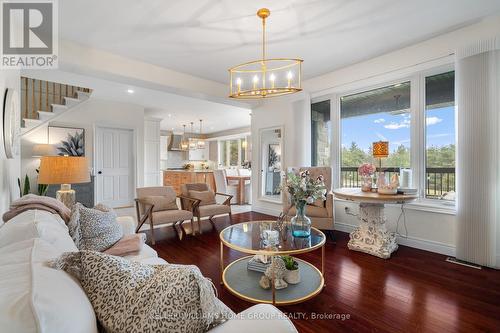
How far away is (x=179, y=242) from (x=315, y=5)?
134 inches

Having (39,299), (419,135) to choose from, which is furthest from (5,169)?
(419,135)

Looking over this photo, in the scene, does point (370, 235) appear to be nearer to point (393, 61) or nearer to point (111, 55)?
point (393, 61)

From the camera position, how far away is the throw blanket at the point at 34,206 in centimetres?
157

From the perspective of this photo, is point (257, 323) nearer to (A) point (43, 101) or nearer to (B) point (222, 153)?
(A) point (43, 101)

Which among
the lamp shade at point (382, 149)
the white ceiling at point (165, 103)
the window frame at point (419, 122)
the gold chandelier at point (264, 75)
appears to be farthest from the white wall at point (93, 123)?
the window frame at point (419, 122)

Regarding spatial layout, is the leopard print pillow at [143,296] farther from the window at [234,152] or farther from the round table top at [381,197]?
the window at [234,152]

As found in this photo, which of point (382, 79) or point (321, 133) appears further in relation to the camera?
point (321, 133)

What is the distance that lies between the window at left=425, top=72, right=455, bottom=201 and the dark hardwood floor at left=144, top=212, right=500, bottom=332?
920mm

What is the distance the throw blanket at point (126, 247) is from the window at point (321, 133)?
3.40 m

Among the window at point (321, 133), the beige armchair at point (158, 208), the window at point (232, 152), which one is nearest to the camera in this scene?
the beige armchair at point (158, 208)

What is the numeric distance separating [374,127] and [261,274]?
2927mm

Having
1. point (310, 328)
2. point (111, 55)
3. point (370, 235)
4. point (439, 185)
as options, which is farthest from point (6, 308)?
point (439, 185)

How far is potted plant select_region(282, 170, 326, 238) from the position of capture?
2.31m

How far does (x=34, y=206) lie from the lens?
1.63 metres
